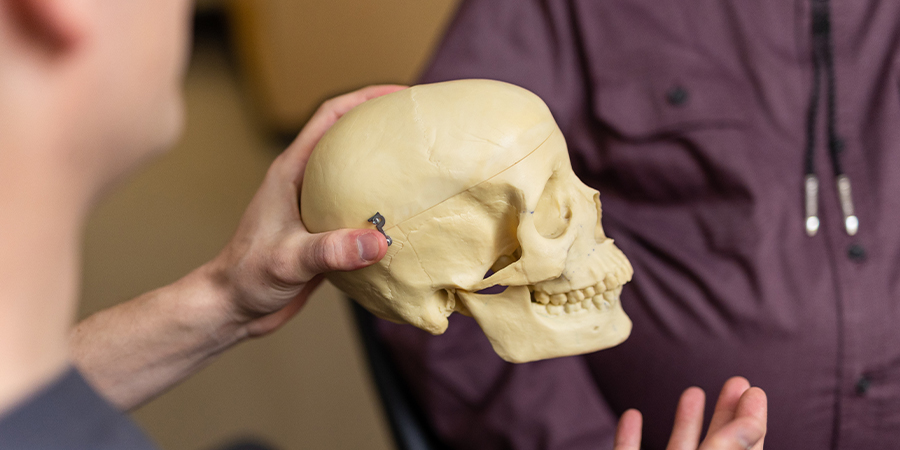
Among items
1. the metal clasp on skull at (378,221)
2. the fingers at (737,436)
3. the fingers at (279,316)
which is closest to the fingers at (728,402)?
the fingers at (737,436)

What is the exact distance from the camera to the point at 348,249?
757 millimetres

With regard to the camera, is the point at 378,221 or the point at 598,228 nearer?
the point at 378,221

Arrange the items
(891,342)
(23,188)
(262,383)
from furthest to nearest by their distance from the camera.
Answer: (262,383), (891,342), (23,188)

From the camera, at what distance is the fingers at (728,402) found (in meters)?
0.88

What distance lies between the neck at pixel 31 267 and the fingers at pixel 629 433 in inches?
26.9

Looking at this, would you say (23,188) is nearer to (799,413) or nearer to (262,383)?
(799,413)

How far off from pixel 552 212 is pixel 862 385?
2.17 feet

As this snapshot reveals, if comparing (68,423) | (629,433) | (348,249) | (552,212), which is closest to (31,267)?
(68,423)

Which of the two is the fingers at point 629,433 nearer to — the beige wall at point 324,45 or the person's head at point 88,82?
the person's head at point 88,82

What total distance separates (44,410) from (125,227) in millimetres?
2994

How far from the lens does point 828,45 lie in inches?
45.4

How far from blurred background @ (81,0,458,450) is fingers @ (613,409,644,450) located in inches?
50.0

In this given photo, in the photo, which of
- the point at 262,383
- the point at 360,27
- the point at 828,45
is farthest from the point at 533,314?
the point at 360,27

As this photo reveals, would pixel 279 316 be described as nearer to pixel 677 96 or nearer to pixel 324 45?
pixel 677 96
